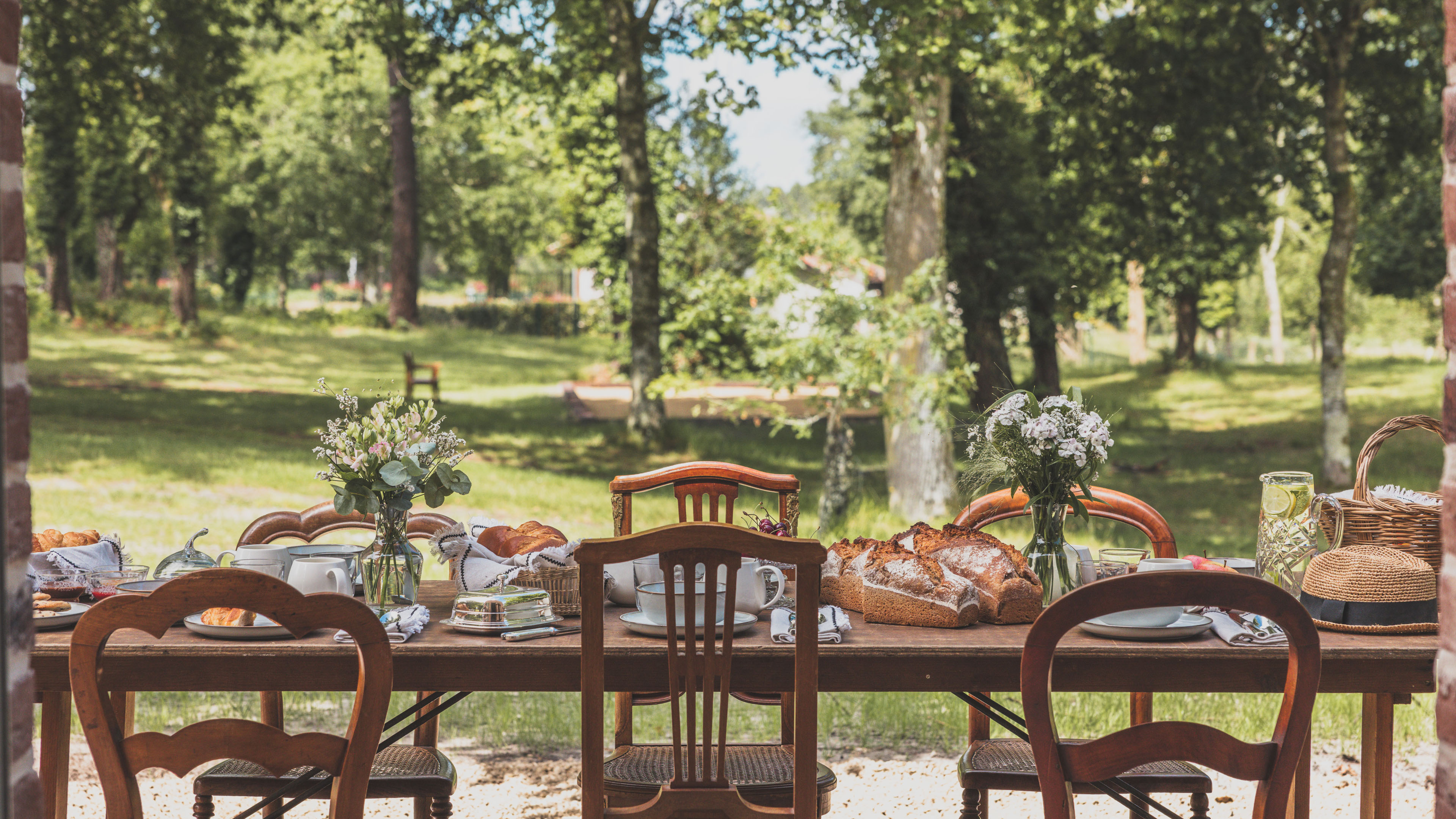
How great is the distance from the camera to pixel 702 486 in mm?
3807

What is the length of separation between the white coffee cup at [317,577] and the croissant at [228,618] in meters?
0.13

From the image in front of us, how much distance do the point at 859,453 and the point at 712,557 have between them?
14064mm

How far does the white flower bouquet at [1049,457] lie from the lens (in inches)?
109

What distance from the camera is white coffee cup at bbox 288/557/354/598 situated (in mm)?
2760

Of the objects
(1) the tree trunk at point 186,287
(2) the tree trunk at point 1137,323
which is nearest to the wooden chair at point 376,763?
(1) the tree trunk at point 186,287

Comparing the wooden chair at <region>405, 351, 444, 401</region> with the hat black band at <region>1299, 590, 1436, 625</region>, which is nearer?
the hat black band at <region>1299, 590, 1436, 625</region>

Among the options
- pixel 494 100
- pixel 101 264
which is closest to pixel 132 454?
pixel 494 100

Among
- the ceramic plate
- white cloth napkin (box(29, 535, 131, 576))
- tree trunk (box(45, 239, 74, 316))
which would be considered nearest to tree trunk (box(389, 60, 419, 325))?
tree trunk (box(45, 239, 74, 316))

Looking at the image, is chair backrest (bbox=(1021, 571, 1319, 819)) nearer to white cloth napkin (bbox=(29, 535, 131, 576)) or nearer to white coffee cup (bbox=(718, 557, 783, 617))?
white coffee cup (bbox=(718, 557, 783, 617))

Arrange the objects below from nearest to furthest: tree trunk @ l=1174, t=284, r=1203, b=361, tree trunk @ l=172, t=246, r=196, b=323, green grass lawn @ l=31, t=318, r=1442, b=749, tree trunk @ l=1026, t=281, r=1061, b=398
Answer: green grass lawn @ l=31, t=318, r=1442, b=749, tree trunk @ l=1026, t=281, r=1061, b=398, tree trunk @ l=172, t=246, r=196, b=323, tree trunk @ l=1174, t=284, r=1203, b=361

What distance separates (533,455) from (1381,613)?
1257 centimetres

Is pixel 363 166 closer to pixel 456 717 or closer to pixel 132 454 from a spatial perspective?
pixel 132 454

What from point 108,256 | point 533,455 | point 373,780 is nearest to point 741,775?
point 373,780

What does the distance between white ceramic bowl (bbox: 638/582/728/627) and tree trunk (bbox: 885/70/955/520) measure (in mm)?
7165
